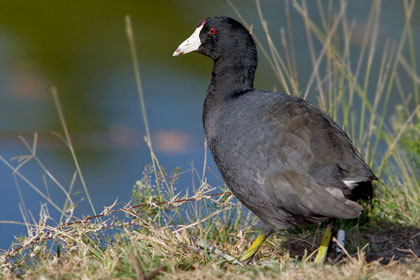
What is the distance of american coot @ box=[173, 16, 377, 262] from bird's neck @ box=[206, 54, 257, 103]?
72 mm

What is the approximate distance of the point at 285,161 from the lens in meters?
2.95

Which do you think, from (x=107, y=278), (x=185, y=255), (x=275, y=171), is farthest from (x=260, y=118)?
(x=107, y=278)

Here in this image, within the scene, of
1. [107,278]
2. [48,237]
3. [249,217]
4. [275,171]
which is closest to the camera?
[107,278]

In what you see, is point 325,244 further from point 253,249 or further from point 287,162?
point 287,162

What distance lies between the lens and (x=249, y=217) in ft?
12.5

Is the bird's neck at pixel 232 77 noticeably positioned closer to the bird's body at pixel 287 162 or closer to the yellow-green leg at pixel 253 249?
the bird's body at pixel 287 162

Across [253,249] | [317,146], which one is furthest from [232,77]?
[253,249]

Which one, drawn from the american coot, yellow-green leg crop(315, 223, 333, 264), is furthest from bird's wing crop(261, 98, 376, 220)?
yellow-green leg crop(315, 223, 333, 264)

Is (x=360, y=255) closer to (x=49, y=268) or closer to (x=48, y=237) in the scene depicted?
(x=49, y=268)

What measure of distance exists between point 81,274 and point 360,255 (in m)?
1.08

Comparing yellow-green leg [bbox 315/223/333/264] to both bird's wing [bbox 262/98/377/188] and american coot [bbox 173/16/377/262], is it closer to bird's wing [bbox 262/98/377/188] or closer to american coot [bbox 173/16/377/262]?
american coot [bbox 173/16/377/262]

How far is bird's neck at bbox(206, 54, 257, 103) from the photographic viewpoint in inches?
133

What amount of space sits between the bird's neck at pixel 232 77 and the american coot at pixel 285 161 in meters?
0.07

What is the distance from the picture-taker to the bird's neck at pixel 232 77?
339 cm
